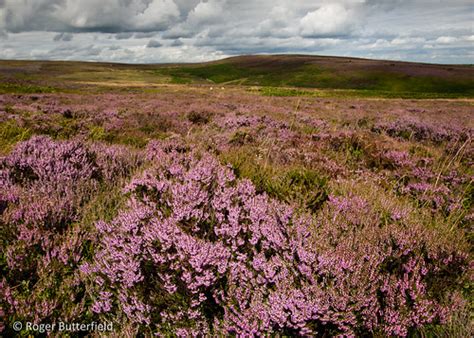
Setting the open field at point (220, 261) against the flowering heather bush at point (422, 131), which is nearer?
the open field at point (220, 261)

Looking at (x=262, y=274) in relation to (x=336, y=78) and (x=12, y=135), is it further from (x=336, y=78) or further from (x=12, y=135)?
(x=336, y=78)

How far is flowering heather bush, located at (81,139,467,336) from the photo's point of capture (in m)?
1.77

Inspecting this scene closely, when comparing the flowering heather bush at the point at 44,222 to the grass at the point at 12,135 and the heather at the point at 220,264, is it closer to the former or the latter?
the heather at the point at 220,264

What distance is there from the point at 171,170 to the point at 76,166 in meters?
1.57

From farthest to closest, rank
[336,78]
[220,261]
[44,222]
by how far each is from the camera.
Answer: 1. [336,78]
2. [44,222]
3. [220,261]

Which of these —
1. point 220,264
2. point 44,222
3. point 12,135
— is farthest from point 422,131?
point 12,135

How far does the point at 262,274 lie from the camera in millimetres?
2039

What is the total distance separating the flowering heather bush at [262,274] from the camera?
177cm

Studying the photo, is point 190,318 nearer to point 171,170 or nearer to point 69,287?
point 69,287

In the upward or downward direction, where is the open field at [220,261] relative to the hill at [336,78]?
downward

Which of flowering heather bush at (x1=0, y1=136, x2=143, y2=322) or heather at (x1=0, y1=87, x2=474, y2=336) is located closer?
heather at (x1=0, y1=87, x2=474, y2=336)

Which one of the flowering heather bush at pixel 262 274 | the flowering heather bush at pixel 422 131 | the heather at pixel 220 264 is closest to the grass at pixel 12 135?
the heather at pixel 220 264

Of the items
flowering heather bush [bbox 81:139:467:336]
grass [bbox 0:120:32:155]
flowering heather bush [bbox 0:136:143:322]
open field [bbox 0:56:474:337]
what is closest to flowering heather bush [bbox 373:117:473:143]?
open field [bbox 0:56:474:337]

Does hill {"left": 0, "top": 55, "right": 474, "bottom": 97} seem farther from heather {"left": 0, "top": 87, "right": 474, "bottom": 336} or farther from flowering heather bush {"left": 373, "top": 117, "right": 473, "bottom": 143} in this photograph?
heather {"left": 0, "top": 87, "right": 474, "bottom": 336}
